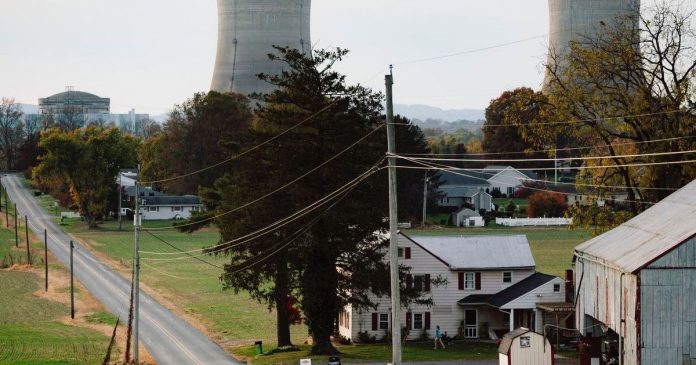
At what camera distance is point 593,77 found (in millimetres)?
48812

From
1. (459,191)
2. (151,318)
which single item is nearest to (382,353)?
(151,318)

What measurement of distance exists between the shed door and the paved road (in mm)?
10594

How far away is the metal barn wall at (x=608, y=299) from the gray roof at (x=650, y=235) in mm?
428

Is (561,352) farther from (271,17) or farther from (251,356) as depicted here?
(271,17)

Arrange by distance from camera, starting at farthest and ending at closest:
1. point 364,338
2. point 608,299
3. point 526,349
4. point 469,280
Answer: point 469,280 → point 364,338 → point 608,299 → point 526,349

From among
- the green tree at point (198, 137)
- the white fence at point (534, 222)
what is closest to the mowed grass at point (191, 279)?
the green tree at point (198, 137)

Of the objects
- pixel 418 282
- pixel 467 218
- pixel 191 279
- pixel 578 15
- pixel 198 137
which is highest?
pixel 578 15

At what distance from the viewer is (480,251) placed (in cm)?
5609

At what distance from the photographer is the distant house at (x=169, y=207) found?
130250mm

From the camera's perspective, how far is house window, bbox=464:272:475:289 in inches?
2162

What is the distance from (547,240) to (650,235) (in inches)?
2242

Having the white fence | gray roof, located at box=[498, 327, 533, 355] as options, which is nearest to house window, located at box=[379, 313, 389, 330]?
gray roof, located at box=[498, 327, 533, 355]

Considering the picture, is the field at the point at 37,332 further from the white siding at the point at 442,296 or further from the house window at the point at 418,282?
the house window at the point at 418,282

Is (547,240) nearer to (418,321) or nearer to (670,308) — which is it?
(418,321)
